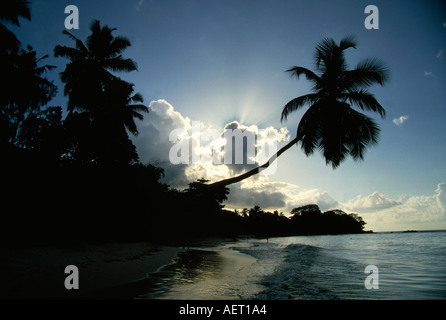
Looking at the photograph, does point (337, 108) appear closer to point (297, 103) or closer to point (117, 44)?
point (297, 103)

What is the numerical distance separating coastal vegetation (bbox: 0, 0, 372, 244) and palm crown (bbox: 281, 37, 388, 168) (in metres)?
0.04

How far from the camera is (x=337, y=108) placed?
9422mm

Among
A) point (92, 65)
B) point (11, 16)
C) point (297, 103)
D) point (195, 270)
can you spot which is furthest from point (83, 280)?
point (92, 65)

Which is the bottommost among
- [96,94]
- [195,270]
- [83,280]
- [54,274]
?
[195,270]

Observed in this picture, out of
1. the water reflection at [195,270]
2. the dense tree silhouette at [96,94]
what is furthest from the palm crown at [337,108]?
the dense tree silhouette at [96,94]

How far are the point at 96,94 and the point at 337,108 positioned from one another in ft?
51.4

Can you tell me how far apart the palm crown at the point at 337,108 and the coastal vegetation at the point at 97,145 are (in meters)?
0.04

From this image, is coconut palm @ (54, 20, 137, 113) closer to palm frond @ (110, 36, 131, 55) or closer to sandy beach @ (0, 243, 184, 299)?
palm frond @ (110, 36, 131, 55)

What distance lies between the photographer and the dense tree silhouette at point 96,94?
1540 centimetres

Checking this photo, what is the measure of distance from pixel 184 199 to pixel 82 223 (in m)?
8.24

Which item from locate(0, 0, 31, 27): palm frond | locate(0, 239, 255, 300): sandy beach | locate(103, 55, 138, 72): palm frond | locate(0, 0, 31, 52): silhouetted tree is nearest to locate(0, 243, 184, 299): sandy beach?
locate(0, 239, 255, 300): sandy beach

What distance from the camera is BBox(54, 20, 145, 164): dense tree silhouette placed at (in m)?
15.4

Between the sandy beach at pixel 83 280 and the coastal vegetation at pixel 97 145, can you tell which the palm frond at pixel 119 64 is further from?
the sandy beach at pixel 83 280

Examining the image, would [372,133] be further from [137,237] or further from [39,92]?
[39,92]
